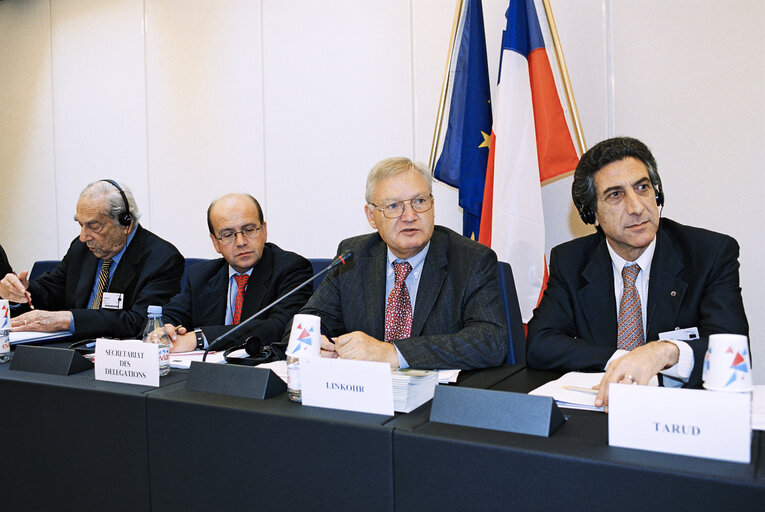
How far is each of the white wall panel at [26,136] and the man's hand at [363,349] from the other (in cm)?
428

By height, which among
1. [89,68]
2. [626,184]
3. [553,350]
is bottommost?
[553,350]

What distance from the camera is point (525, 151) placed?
2855 mm

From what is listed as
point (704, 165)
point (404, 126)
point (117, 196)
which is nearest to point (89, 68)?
point (117, 196)

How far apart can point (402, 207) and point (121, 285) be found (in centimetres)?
152

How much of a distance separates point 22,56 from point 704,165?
516 cm

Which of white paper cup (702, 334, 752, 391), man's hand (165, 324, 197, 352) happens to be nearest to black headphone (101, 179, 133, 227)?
man's hand (165, 324, 197, 352)

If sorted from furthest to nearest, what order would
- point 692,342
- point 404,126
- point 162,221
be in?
1. point 162,221
2. point 404,126
3. point 692,342

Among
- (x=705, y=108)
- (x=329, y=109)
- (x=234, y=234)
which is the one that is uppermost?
(x=329, y=109)

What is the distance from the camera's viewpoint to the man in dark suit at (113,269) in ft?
9.00

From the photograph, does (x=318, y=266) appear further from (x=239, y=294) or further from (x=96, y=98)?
(x=96, y=98)

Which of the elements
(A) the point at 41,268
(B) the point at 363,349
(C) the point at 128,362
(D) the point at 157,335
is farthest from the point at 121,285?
(B) the point at 363,349

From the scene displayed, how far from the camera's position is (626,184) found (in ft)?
5.97

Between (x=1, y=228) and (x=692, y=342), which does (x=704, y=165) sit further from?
(x=1, y=228)

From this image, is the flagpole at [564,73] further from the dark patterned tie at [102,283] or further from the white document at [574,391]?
the dark patterned tie at [102,283]
